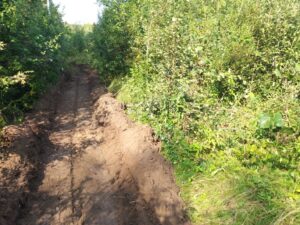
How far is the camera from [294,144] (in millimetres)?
6375

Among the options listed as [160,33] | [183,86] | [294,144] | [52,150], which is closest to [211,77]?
[183,86]

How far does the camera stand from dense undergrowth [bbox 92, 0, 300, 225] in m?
5.57

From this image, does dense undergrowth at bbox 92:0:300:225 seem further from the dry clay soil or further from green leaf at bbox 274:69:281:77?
the dry clay soil

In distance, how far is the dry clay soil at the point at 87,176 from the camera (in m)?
5.96

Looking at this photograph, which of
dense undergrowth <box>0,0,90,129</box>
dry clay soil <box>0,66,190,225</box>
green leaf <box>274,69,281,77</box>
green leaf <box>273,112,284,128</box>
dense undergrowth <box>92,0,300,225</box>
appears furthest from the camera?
dense undergrowth <box>0,0,90,129</box>

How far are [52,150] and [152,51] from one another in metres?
4.09

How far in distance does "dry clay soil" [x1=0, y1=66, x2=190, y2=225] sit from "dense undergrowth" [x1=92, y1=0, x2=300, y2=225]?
454mm

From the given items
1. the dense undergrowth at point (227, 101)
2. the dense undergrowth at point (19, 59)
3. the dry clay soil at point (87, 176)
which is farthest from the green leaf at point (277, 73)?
the dense undergrowth at point (19, 59)

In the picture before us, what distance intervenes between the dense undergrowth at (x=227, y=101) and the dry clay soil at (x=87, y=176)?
0.45 m

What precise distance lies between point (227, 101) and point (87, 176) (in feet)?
12.5

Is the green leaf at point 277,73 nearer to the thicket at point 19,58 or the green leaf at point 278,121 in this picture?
the green leaf at point 278,121

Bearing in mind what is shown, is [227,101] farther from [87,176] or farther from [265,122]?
[87,176]

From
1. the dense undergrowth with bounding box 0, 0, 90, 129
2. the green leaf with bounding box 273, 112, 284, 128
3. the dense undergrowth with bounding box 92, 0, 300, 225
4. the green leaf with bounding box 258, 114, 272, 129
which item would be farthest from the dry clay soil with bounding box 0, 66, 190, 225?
the green leaf with bounding box 273, 112, 284, 128

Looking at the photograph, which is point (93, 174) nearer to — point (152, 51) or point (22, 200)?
point (22, 200)
